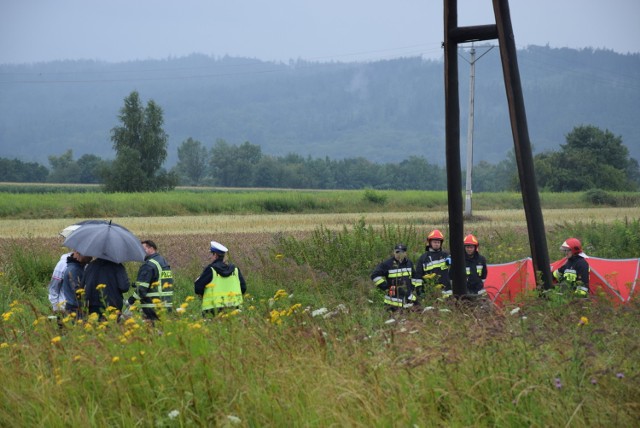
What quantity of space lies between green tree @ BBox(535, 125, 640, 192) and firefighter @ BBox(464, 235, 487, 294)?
233ft

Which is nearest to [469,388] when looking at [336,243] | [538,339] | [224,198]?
[538,339]

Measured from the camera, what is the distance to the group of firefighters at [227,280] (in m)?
9.65

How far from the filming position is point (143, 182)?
7819 cm

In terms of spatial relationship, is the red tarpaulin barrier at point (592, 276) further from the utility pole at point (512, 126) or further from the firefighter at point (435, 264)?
the utility pole at point (512, 126)

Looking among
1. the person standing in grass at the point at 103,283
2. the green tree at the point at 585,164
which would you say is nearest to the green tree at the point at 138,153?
the green tree at the point at 585,164

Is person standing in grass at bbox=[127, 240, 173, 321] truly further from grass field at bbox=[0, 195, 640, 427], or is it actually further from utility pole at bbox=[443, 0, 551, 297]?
utility pole at bbox=[443, 0, 551, 297]

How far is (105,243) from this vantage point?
9.48 metres

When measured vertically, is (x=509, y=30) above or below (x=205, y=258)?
above

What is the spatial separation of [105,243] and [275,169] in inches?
5412

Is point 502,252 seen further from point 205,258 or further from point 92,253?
point 92,253

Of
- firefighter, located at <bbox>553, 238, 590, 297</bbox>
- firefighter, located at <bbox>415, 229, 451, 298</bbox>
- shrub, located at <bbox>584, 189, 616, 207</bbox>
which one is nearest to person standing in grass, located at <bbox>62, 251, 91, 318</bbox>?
firefighter, located at <bbox>415, 229, 451, 298</bbox>

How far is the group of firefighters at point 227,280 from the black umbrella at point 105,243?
0.23m

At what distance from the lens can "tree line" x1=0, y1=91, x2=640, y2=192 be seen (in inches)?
3172

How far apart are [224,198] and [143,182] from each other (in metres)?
29.2
